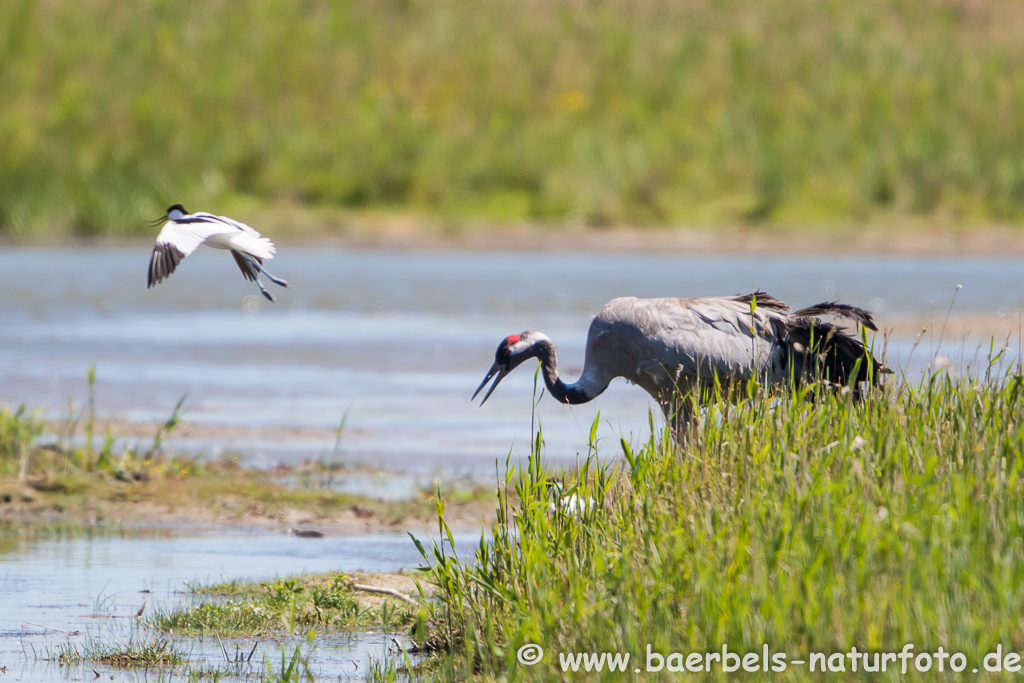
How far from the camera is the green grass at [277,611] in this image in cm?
620

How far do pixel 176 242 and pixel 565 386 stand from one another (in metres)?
2.11

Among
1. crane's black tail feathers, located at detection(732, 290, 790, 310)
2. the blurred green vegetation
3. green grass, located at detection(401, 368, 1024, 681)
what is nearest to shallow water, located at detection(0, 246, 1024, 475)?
crane's black tail feathers, located at detection(732, 290, 790, 310)

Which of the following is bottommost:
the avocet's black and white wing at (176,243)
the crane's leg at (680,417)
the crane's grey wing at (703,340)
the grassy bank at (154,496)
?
the grassy bank at (154,496)

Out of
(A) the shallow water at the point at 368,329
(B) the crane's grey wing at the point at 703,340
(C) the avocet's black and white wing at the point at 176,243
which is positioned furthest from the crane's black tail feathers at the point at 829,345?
(C) the avocet's black and white wing at the point at 176,243

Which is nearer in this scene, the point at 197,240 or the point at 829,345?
the point at 197,240

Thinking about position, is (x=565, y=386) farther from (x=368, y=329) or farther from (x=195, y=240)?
(x=368, y=329)

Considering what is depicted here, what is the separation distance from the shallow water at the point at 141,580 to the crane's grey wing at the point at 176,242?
1.35 metres

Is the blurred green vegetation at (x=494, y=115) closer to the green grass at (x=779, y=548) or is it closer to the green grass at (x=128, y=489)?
the green grass at (x=128, y=489)

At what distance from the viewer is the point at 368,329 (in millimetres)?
15328

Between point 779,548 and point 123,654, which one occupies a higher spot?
point 779,548

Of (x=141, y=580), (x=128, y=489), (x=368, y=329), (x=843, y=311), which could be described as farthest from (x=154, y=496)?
(x=368, y=329)

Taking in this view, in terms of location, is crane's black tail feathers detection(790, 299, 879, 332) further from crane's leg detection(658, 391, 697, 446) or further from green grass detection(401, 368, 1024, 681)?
green grass detection(401, 368, 1024, 681)

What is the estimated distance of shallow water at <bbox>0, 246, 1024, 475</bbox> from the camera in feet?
35.3

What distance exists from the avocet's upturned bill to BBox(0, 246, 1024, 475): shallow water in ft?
7.17
